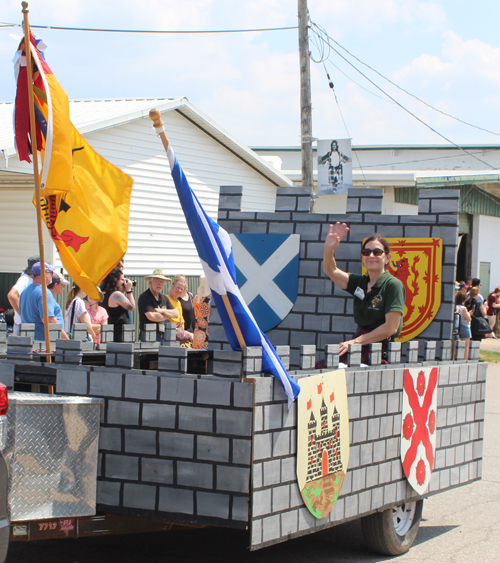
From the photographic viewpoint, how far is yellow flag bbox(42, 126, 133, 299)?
526 cm

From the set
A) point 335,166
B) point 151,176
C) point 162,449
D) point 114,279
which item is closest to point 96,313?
point 114,279

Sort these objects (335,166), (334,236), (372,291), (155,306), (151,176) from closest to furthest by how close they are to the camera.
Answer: (372,291)
(334,236)
(155,306)
(335,166)
(151,176)

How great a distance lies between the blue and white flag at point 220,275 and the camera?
3713 mm

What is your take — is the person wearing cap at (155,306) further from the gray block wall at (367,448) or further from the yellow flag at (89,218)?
the gray block wall at (367,448)

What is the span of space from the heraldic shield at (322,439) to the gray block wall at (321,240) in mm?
1696

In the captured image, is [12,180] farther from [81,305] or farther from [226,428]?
[226,428]

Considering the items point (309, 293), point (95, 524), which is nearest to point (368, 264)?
point (309, 293)

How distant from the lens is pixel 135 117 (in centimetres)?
1523

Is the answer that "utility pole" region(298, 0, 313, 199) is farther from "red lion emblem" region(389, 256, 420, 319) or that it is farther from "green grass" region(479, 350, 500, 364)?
"red lion emblem" region(389, 256, 420, 319)

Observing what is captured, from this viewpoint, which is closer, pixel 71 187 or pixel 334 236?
pixel 71 187

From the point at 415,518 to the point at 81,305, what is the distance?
453 cm

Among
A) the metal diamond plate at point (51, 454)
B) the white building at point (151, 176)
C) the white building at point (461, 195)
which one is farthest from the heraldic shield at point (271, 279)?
the white building at point (461, 195)

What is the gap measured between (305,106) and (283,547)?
37.1ft

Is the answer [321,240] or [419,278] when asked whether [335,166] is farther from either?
[419,278]
